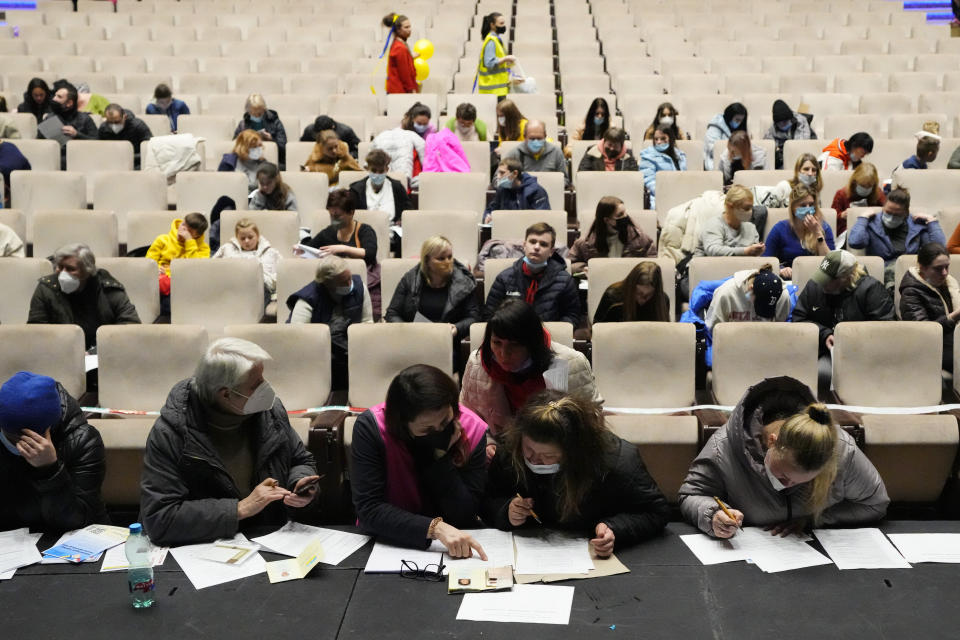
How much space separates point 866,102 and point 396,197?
4.15 m

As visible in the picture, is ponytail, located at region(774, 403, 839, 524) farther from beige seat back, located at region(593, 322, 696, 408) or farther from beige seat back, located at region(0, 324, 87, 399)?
beige seat back, located at region(0, 324, 87, 399)

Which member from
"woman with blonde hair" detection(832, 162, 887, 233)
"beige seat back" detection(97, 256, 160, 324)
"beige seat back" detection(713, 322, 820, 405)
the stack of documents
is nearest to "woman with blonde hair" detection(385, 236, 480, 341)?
"beige seat back" detection(713, 322, 820, 405)

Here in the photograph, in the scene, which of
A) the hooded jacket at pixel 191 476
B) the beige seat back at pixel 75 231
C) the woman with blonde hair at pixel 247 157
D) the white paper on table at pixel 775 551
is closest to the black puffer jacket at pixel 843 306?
the white paper on table at pixel 775 551

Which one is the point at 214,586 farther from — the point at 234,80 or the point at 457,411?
the point at 234,80

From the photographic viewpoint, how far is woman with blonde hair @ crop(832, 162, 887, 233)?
580cm

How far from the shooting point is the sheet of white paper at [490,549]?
7.73 ft

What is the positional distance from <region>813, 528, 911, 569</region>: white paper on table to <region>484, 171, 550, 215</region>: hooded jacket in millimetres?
3609

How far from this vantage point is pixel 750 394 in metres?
2.49

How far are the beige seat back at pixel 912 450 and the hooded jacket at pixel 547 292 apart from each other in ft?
4.60

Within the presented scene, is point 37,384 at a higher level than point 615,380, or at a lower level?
higher

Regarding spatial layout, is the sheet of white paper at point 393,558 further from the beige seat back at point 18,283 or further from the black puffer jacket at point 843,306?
the beige seat back at point 18,283

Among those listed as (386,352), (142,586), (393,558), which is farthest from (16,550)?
(386,352)

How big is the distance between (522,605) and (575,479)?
1.17 feet

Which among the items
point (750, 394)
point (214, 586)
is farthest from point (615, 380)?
point (214, 586)
